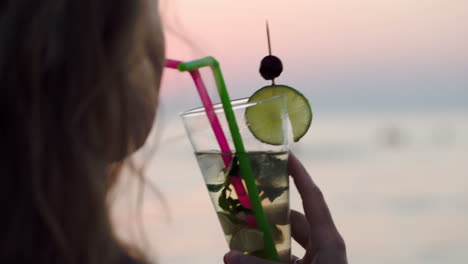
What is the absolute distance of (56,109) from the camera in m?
0.92

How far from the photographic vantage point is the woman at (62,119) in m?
0.90

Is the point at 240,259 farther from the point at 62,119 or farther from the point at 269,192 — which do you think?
the point at 62,119

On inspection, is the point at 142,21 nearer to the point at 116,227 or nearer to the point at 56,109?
the point at 56,109

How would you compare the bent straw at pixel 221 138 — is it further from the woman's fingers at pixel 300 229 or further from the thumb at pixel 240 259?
the woman's fingers at pixel 300 229

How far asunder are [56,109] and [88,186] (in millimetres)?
119

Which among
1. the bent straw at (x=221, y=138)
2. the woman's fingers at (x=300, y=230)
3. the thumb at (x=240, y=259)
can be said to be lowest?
the woman's fingers at (x=300, y=230)

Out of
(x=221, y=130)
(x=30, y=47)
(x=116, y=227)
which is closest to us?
(x=30, y=47)

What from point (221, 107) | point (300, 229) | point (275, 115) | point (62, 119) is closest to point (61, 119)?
point (62, 119)

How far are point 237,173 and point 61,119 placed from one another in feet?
1.47

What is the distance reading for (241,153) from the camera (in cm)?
126

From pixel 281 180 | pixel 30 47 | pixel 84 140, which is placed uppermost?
pixel 30 47

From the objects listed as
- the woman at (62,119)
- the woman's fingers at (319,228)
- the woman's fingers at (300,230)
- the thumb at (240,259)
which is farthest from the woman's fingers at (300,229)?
the woman at (62,119)

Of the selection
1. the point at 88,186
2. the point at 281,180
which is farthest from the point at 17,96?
the point at 281,180

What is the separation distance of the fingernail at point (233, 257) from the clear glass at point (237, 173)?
0.05 m
